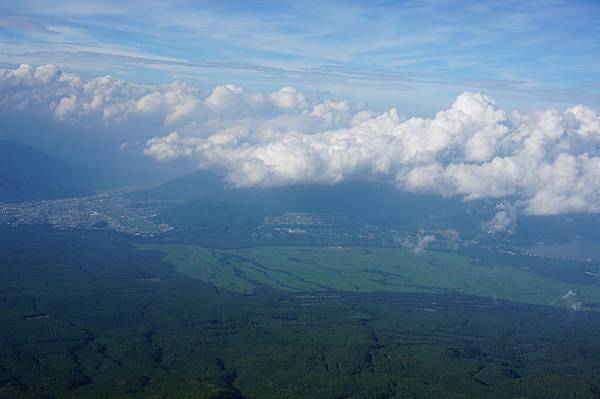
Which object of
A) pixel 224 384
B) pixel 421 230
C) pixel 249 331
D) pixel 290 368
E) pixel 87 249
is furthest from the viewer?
pixel 421 230

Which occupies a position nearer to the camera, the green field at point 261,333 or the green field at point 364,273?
the green field at point 261,333

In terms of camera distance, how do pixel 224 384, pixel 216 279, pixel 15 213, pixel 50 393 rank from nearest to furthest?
pixel 50 393, pixel 224 384, pixel 216 279, pixel 15 213

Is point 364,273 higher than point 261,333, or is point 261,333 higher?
point 261,333

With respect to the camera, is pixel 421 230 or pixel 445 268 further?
pixel 421 230

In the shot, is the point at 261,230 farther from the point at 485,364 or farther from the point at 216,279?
the point at 485,364

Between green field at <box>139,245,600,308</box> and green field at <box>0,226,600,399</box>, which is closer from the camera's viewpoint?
green field at <box>0,226,600,399</box>

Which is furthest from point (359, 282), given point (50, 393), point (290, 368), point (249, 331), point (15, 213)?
point (15, 213)

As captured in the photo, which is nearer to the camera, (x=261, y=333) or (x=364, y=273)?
(x=261, y=333)
